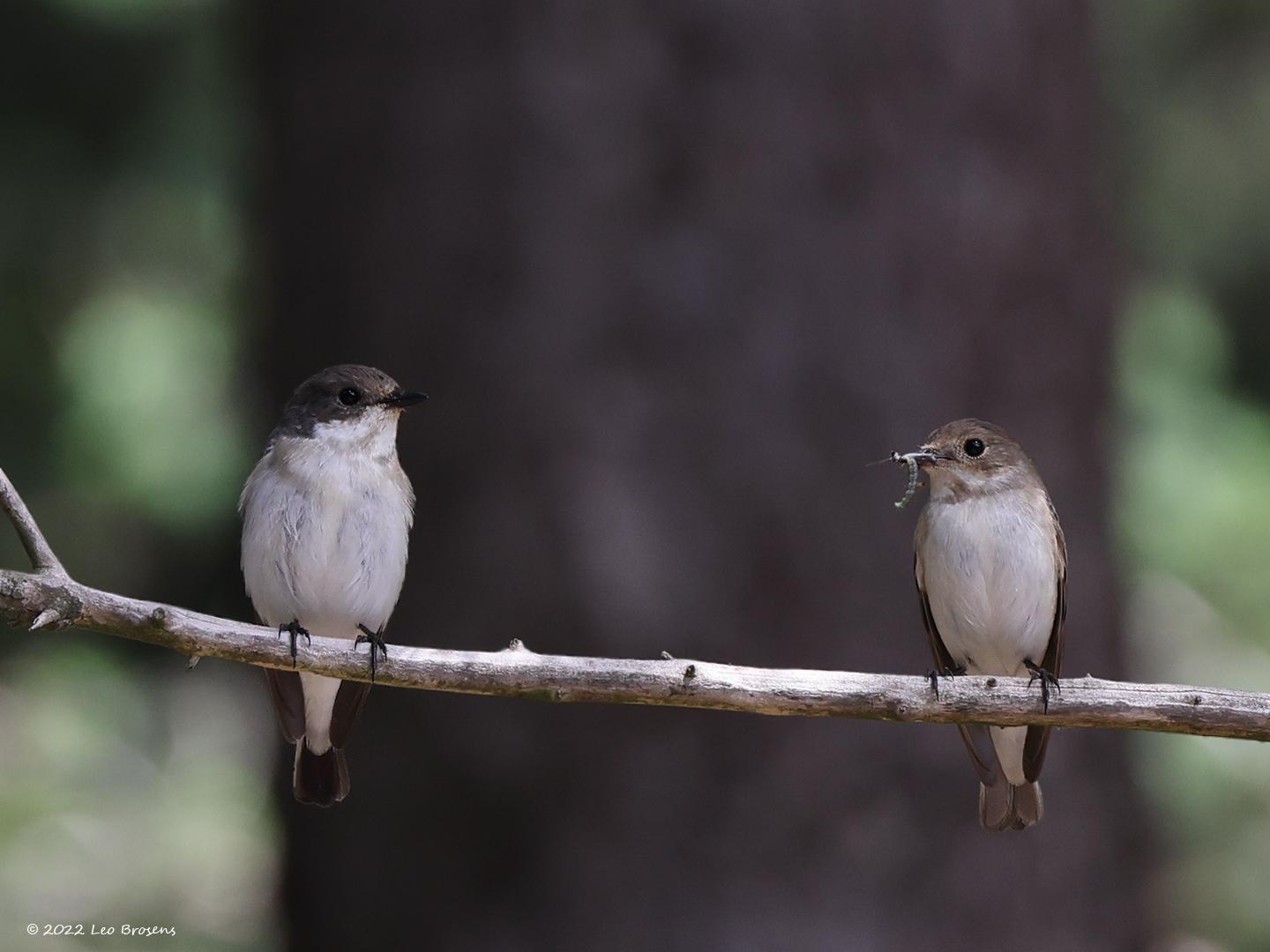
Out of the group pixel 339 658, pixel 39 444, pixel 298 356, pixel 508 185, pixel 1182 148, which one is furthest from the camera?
pixel 1182 148

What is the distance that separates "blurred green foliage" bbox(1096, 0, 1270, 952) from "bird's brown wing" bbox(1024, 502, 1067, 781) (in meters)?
3.05

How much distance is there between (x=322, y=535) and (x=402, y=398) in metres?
1.07

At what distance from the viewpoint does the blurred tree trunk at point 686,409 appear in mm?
6539

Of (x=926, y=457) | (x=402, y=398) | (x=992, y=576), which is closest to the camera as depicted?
(x=926, y=457)

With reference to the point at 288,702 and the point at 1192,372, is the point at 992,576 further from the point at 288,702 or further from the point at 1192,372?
the point at 1192,372

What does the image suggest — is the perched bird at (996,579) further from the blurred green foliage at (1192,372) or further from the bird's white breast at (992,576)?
the blurred green foliage at (1192,372)

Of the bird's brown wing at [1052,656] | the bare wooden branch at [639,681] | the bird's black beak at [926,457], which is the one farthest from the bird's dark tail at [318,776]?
the bird's brown wing at [1052,656]

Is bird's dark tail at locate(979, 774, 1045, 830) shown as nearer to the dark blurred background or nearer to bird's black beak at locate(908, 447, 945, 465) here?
bird's black beak at locate(908, 447, 945, 465)

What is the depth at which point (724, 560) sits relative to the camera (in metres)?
6.76

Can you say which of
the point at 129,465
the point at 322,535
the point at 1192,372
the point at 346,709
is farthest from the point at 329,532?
the point at 1192,372

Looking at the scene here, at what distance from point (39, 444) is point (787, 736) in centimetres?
432

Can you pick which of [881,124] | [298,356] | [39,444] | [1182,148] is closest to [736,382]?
[881,124]

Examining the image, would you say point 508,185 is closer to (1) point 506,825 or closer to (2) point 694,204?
(2) point 694,204

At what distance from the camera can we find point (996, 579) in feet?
14.2
